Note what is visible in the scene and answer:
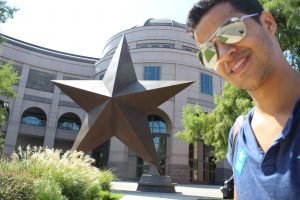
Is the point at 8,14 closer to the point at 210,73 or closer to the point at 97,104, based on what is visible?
the point at 97,104

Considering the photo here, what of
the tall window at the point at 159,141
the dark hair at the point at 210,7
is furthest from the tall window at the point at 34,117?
the dark hair at the point at 210,7

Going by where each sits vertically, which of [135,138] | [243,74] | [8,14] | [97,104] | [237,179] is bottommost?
[237,179]

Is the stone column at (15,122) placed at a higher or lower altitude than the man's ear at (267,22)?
higher

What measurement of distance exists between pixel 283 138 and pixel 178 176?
29.6 meters

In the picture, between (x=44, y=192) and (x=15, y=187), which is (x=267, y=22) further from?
(x=44, y=192)

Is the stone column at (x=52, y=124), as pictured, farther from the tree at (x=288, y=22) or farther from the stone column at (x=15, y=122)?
the tree at (x=288, y=22)

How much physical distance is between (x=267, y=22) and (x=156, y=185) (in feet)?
49.8

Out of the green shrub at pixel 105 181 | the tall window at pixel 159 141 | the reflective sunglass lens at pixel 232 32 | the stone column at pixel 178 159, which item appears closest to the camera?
the reflective sunglass lens at pixel 232 32

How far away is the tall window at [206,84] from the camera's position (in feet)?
110

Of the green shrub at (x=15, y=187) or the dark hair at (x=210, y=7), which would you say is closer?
the dark hair at (x=210, y=7)

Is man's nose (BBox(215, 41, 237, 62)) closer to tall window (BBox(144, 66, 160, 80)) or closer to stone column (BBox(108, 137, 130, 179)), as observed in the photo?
stone column (BBox(108, 137, 130, 179))

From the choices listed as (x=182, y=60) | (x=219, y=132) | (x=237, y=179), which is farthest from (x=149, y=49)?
(x=237, y=179)

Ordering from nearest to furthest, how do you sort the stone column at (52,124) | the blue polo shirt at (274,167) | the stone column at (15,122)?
the blue polo shirt at (274,167) → the stone column at (15,122) → the stone column at (52,124)

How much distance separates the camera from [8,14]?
49.6ft
